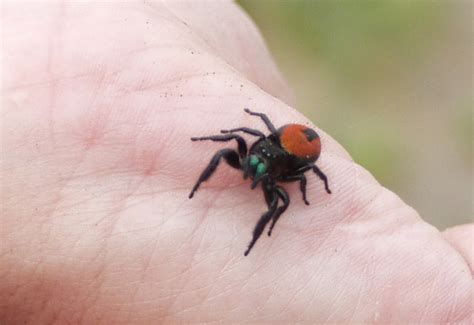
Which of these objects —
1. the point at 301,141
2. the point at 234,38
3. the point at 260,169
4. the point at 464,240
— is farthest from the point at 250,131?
the point at 464,240

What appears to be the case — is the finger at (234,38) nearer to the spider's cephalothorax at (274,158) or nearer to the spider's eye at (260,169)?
the spider's cephalothorax at (274,158)

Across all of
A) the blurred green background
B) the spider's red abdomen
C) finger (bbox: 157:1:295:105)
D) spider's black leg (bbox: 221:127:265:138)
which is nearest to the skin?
spider's black leg (bbox: 221:127:265:138)

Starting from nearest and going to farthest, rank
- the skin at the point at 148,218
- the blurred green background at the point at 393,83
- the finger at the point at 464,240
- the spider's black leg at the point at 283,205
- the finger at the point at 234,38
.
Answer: the skin at the point at 148,218
the spider's black leg at the point at 283,205
the finger at the point at 464,240
the finger at the point at 234,38
the blurred green background at the point at 393,83

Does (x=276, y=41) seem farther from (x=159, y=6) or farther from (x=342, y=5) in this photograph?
(x=159, y=6)

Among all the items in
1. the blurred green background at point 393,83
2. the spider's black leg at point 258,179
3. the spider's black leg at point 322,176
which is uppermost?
the spider's black leg at point 322,176

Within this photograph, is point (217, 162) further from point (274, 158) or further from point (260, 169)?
point (274, 158)

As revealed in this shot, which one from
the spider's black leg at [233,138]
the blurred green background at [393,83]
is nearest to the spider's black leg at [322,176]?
the spider's black leg at [233,138]

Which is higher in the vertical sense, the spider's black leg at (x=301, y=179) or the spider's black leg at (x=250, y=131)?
the spider's black leg at (x=250, y=131)
